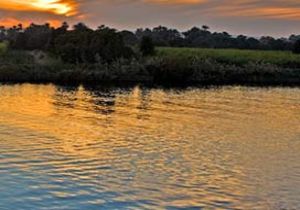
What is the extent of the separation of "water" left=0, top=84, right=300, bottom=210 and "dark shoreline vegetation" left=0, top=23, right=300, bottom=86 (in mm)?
28179

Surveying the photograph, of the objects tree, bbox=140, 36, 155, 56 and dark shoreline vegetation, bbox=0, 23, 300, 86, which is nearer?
dark shoreline vegetation, bbox=0, 23, 300, 86

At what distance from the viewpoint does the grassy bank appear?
84.8m

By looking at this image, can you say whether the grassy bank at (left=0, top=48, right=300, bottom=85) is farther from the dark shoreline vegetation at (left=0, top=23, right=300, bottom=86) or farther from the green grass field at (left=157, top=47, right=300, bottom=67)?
the green grass field at (left=157, top=47, right=300, bottom=67)

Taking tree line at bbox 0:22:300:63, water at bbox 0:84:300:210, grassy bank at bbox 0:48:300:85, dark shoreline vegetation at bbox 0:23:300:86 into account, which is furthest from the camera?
tree line at bbox 0:22:300:63

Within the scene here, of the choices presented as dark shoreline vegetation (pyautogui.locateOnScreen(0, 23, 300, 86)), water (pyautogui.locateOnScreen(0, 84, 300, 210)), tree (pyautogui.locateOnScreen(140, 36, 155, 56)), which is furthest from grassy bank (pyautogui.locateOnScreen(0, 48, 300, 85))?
water (pyautogui.locateOnScreen(0, 84, 300, 210))

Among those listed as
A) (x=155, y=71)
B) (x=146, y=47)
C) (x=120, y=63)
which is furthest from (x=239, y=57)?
(x=120, y=63)

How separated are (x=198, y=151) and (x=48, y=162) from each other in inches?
341

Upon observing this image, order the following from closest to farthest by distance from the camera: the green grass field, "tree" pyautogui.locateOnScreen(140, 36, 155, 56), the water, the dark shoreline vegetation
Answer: the water < the dark shoreline vegetation < the green grass field < "tree" pyautogui.locateOnScreen(140, 36, 155, 56)

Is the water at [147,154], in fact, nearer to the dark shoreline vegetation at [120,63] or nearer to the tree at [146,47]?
the dark shoreline vegetation at [120,63]

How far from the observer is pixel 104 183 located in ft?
80.3

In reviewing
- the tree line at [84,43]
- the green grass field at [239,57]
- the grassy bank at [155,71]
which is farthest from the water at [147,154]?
the green grass field at [239,57]

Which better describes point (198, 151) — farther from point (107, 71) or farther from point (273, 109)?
point (107, 71)

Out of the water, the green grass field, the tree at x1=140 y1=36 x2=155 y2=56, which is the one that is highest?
the tree at x1=140 y1=36 x2=155 y2=56

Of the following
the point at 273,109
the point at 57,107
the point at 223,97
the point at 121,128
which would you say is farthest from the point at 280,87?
the point at 121,128
